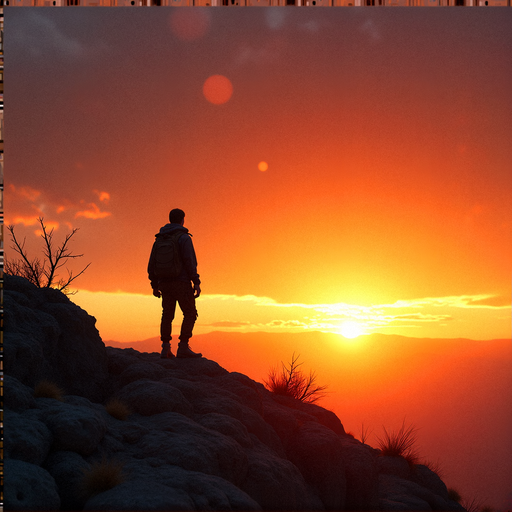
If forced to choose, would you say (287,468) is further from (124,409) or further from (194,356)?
(194,356)

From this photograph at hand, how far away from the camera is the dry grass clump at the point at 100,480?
14.7ft

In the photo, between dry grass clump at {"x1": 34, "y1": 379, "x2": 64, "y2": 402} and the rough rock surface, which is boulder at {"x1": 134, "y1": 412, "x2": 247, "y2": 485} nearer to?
the rough rock surface

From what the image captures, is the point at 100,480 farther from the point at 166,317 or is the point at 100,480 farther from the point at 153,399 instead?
the point at 166,317

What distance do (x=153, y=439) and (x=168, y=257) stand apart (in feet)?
12.2

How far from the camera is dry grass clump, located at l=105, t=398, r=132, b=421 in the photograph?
623 cm

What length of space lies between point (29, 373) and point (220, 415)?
2.56 metres

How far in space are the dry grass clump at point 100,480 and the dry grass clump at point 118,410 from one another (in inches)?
64.8

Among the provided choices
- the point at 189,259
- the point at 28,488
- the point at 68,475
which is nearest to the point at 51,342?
the point at 189,259

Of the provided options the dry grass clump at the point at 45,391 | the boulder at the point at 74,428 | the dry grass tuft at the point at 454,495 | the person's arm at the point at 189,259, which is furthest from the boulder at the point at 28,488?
the dry grass tuft at the point at 454,495

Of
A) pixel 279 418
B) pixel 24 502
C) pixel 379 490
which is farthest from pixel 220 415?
pixel 379 490

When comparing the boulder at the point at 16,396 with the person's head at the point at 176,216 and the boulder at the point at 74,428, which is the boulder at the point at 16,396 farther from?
the person's head at the point at 176,216

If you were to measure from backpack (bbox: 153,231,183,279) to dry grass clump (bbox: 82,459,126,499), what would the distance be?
14.5 feet

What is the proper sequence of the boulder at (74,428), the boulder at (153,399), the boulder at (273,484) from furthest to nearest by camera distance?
the boulder at (153,399) < the boulder at (273,484) < the boulder at (74,428)

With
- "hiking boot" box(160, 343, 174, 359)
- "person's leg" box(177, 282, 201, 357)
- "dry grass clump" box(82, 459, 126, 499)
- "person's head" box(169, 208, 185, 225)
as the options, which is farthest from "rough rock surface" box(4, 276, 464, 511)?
"person's head" box(169, 208, 185, 225)
